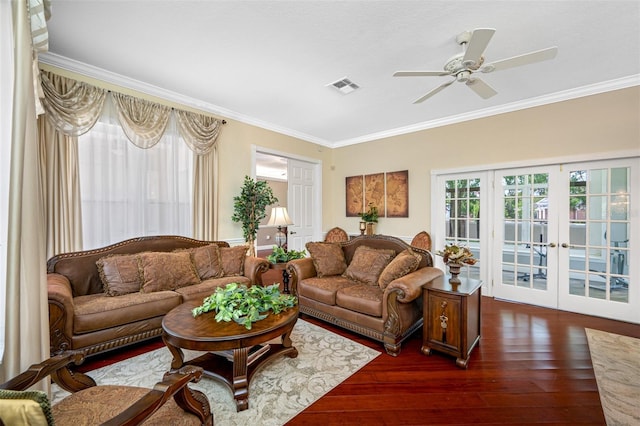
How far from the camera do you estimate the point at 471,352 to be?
2625 millimetres

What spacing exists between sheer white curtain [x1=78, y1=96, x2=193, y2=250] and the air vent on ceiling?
230 centimetres

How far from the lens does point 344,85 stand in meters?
3.52

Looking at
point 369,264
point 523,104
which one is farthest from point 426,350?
point 523,104

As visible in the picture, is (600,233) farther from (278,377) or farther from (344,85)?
(278,377)

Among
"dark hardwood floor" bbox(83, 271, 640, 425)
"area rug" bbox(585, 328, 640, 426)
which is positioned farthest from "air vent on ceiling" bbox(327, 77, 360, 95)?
"area rug" bbox(585, 328, 640, 426)

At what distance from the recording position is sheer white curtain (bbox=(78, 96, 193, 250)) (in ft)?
10.4

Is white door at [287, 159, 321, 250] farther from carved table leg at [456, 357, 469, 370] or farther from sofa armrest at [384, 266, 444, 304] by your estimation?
carved table leg at [456, 357, 469, 370]

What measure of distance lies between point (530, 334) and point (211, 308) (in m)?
3.37

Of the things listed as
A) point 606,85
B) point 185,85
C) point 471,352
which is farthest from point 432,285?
point 185,85

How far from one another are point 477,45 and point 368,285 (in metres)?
2.53

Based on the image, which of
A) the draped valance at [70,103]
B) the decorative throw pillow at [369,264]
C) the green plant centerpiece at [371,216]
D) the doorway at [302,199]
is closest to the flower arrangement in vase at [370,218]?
the green plant centerpiece at [371,216]

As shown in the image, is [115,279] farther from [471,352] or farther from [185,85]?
[471,352]

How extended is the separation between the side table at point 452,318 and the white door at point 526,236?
207cm

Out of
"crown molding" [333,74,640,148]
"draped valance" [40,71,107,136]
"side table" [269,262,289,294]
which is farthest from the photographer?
"side table" [269,262,289,294]
